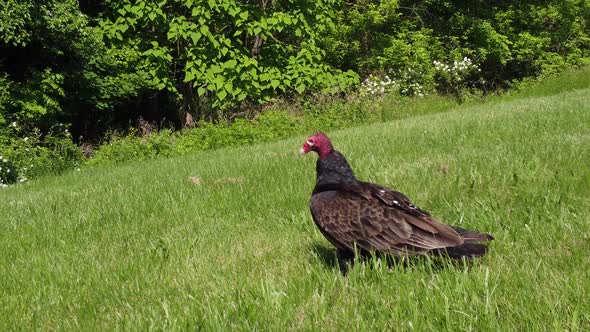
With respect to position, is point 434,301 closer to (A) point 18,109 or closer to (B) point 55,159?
(B) point 55,159

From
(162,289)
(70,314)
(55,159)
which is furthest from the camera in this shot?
(55,159)

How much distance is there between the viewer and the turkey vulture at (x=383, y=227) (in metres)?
2.79

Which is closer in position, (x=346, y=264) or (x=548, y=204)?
(x=346, y=264)

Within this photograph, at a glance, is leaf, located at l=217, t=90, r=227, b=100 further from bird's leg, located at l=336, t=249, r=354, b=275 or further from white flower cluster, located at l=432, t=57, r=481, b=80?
bird's leg, located at l=336, t=249, r=354, b=275

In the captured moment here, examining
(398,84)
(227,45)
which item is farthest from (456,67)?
(227,45)

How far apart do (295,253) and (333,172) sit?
0.70 m

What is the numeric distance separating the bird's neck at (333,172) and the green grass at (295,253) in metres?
0.56

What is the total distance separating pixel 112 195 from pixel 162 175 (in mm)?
1642

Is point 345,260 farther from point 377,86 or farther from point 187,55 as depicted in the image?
point 377,86

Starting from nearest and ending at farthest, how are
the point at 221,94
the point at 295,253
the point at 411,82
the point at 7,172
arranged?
Answer: 1. the point at 295,253
2. the point at 7,172
3. the point at 221,94
4. the point at 411,82

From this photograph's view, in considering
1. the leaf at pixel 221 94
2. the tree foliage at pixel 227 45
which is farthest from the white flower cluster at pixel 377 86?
the leaf at pixel 221 94

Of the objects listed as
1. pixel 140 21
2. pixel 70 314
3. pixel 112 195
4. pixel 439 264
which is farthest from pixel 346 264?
pixel 140 21

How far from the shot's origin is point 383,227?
2.88 metres

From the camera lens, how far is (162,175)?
8391 mm
